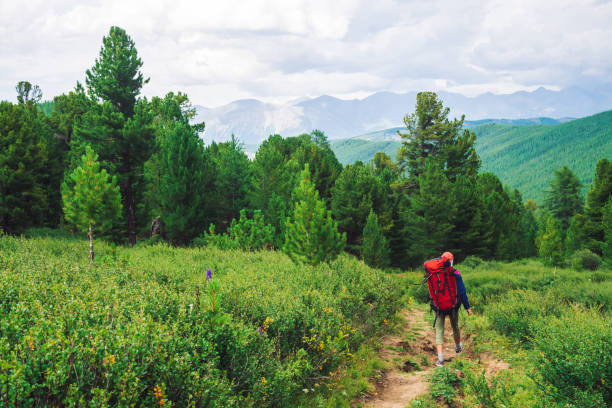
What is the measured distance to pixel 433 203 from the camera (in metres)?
28.8

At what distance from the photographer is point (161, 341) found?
149 inches

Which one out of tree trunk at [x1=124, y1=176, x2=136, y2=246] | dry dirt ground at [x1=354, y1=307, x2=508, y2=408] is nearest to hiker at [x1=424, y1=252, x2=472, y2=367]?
dry dirt ground at [x1=354, y1=307, x2=508, y2=408]

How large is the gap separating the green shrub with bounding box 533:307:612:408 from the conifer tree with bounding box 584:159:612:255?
117ft

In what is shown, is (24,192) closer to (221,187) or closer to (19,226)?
(19,226)

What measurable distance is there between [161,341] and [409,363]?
20.2 ft

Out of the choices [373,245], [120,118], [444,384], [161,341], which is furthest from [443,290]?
[120,118]

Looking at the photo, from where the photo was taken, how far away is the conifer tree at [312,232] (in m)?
12.1

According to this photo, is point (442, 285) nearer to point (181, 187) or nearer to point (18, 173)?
point (181, 187)

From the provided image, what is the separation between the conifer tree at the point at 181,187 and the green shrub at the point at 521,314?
20079 mm

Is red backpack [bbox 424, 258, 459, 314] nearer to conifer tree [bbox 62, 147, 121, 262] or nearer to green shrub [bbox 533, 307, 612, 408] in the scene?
green shrub [bbox 533, 307, 612, 408]

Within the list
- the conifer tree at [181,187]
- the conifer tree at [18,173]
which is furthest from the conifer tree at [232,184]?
the conifer tree at [18,173]

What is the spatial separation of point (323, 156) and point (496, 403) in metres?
34.2

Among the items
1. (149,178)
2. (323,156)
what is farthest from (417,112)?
(149,178)

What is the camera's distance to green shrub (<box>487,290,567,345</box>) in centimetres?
840
